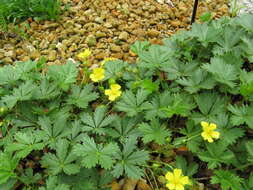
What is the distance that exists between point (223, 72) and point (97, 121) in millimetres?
698

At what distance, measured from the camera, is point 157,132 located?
1.60 meters

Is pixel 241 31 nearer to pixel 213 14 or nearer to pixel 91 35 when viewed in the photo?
pixel 213 14

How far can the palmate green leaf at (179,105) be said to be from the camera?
1.62 m

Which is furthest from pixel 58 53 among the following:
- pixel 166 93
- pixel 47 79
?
pixel 166 93

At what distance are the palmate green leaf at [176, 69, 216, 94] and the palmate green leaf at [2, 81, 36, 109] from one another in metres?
0.78

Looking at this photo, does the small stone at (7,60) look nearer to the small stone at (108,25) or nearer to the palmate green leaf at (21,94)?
the palmate green leaf at (21,94)

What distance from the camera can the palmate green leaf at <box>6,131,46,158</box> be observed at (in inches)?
59.5

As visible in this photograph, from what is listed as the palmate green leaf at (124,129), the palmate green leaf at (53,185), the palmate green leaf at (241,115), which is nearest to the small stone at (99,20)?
the palmate green leaf at (124,129)

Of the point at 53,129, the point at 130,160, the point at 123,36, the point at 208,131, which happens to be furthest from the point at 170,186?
the point at 123,36

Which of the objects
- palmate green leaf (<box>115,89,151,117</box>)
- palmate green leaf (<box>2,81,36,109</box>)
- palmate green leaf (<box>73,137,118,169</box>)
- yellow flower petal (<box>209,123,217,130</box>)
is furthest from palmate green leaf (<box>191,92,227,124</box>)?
palmate green leaf (<box>2,81,36,109</box>)

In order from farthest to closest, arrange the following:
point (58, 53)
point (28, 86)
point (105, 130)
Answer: point (58, 53)
point (28, 86)
point (105, 130)

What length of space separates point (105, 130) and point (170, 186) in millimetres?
428

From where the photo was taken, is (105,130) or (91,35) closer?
(105,130)

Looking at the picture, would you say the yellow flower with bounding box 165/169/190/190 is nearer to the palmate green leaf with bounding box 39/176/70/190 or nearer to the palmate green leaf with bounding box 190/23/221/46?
the palmate green leaf with bounding box 39/176/70/190
